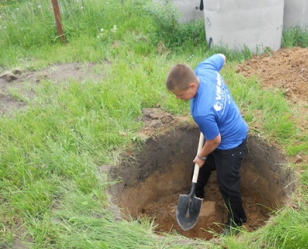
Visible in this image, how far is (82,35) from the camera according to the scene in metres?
6.07

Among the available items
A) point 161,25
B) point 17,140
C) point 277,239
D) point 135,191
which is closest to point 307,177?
point 277,239

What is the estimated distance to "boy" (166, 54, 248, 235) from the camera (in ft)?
8.69

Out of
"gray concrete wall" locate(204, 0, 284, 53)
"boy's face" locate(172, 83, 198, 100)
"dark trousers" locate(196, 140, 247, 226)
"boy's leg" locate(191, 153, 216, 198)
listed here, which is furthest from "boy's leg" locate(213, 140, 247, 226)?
"gray concrete wall" locate(204, 0, 284, 53)

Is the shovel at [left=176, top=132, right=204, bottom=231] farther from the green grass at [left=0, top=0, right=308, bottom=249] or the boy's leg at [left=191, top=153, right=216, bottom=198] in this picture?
the green grass at [left=0, top=0, right=308, bottom=249]

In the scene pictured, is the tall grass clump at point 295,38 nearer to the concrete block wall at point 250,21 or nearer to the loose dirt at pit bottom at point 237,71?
the concrete block wall at point 250,21

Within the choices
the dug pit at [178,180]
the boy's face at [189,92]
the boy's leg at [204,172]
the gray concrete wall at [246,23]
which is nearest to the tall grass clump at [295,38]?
the gray concrete wall at [246,23]

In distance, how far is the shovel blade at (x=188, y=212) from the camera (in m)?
3.35

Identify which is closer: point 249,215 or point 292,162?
point 292,162

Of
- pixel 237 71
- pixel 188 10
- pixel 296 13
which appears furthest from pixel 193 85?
pixel 188 10

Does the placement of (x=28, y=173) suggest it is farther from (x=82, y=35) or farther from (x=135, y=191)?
(x=82, y=35)

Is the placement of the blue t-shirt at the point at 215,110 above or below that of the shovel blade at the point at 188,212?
above

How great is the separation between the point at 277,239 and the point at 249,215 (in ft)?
4.36

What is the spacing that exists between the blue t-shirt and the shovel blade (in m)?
0.62

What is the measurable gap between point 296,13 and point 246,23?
35.4 inches
